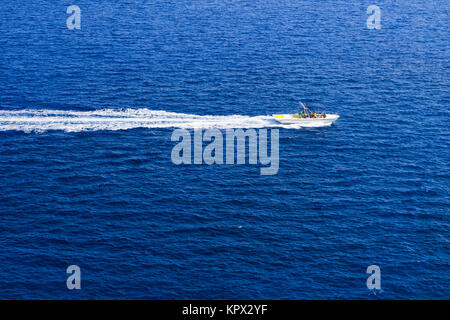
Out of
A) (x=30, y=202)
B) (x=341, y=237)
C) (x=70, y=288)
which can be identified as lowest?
(x=70, y=288)

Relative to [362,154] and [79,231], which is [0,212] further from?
[362,154]

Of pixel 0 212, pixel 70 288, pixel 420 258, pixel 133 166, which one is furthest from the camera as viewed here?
pixel 133 166

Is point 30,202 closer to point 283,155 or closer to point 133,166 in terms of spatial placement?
point 133,166

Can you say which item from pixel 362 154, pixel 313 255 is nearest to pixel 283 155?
pixel 362 154

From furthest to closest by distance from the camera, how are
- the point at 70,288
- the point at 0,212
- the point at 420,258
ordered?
the point at 0,212
the point at 420,258
the point at 70,288

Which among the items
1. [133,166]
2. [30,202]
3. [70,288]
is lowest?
[70,288]

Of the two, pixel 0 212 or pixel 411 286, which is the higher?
pixel 0 212

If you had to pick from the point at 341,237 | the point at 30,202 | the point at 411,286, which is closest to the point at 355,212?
the point at 341,237

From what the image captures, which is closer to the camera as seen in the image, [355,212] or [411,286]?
[411,286]

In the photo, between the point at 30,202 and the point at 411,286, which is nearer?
the point at 411,286
